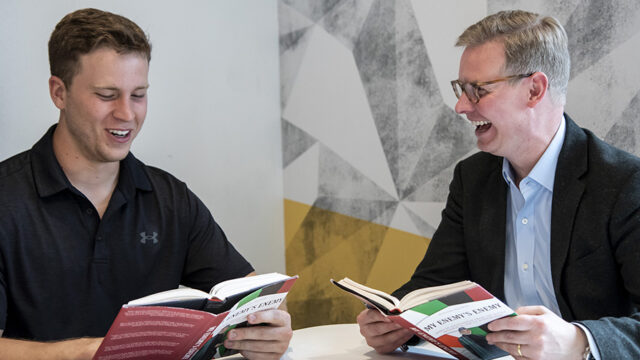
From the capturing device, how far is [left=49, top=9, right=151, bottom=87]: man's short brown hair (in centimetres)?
189

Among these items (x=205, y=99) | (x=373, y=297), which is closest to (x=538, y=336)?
(x=373, y=297)

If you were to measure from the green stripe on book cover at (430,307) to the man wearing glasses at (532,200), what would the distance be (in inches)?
9.8

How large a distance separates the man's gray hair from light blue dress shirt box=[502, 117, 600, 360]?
158 millimetres

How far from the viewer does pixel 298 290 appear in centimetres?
323

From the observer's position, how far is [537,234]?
178cm

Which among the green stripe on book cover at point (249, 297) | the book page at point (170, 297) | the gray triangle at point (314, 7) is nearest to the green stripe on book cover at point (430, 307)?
the green stripe on book cover at point (249, 297)

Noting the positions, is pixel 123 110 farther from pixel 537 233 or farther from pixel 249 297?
pixel 537 233

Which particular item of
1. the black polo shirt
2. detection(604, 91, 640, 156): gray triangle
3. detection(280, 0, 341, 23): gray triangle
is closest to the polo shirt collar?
the black polo shirt

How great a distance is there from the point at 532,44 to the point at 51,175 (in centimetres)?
149

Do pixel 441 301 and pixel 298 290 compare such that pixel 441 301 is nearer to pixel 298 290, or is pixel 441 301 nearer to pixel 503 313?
pixel 503 313

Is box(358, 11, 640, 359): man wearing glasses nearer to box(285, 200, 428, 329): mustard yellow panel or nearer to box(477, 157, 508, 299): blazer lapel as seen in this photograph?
box(477, 157, 508, 299): blazer lapel

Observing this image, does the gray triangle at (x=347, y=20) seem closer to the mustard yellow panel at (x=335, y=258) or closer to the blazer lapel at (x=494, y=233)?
the mustard yellow panel at (x=335, y=258)

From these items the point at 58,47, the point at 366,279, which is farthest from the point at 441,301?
the point at 366,279

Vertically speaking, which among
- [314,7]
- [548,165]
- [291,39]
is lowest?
[548,165]
